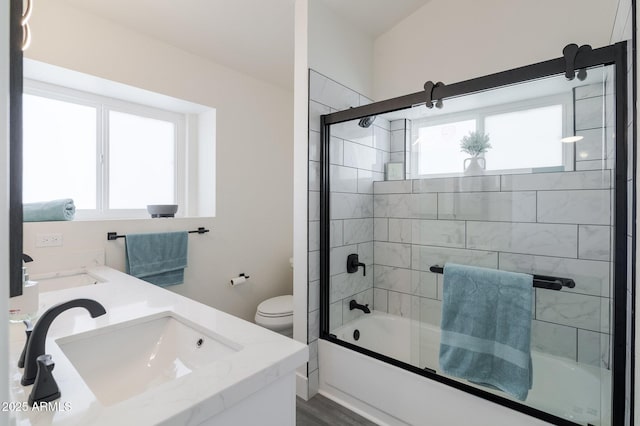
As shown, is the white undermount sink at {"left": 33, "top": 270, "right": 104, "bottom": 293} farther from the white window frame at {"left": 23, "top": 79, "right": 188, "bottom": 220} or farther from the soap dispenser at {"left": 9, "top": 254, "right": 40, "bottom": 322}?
the soap dispenser at {"left": 9, "top": 254, "right": 40, "bottom": 322}

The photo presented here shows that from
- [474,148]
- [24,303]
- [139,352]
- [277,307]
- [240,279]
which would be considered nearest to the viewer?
[24,303]

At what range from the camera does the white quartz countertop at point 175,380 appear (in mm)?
580

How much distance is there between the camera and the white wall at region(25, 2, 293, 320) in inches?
68.9

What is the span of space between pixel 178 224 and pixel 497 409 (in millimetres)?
2110

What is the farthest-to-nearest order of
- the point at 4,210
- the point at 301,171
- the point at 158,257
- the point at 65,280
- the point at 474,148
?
1. the point at 158,257
2. the point at 301,171
3. the point at 474,148
4. the point at 65,280
5. the point at 4,210

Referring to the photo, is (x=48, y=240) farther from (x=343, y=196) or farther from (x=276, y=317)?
(x=343, y=196)

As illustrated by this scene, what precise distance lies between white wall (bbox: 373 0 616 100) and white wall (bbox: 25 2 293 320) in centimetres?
107

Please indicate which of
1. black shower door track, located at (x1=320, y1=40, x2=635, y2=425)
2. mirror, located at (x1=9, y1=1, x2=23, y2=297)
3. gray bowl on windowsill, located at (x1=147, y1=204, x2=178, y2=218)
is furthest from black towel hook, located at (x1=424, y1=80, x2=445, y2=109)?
gray bowl on windowsill, located at (x1=147, y1=204, x2=178, y2=218)

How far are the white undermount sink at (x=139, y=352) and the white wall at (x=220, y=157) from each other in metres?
1.04

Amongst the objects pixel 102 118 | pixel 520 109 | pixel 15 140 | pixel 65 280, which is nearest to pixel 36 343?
pixel 15 140

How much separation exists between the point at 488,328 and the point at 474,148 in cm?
95

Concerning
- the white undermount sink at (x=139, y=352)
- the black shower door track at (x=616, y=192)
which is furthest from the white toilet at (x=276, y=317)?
the white undermount sink at (x=139, y=352)

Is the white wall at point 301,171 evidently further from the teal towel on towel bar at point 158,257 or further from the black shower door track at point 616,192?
the teal towel on towel bar at point 158,257

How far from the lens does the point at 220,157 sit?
2451 mm
